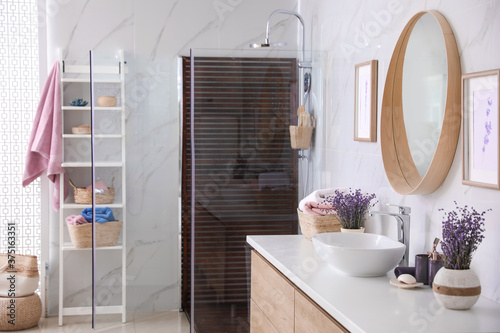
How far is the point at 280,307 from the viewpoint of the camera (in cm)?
238

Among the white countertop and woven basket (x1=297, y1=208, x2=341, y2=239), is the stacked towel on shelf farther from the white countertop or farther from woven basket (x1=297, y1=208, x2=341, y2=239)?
the white countertop

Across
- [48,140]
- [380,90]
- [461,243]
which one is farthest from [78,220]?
[461,243]

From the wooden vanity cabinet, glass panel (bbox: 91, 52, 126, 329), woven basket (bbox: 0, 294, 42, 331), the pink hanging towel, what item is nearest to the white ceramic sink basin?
the wooden vanity cabinet

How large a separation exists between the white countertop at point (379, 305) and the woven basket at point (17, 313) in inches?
89.1

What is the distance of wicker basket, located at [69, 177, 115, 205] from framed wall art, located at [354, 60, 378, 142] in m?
1.56

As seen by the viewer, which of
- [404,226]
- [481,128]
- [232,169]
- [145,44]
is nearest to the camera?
[481,128]

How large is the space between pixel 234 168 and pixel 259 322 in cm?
97

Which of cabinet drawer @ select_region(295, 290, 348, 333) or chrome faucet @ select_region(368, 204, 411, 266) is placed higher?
chrome faucet @ select_region(368, 204, 411, 266)

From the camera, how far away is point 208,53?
3.36 m

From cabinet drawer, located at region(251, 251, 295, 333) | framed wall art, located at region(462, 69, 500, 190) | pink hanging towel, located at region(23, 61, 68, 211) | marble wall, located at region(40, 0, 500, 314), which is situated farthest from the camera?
pink hanging towel, located at region(23, 61, 68, 211)

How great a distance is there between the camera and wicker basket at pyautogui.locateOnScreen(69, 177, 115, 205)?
11.8ft

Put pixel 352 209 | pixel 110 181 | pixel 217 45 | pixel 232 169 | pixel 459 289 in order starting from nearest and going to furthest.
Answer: pixel 459 289 → pixel 352 209 → pixel 232 169 → pixel 110 181 → pixel 217 45

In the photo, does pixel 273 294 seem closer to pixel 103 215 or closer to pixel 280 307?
pixel 280 307

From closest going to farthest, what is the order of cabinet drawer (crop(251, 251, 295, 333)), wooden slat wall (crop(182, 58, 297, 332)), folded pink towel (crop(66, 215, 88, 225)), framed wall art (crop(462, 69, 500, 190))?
framed wall art (crop(462, 69, 500, 190))
cabinet drawer (crop(251, 251, 295, 333))
wooden slat wall (crop(182, 58, 297, 332))
folded pink towel (crop(66, 215, 88, 225))
